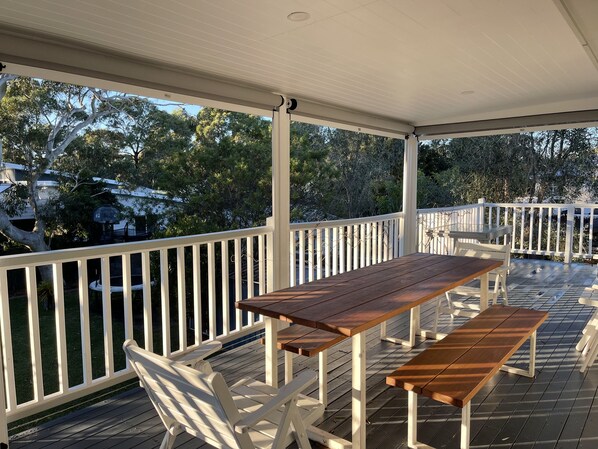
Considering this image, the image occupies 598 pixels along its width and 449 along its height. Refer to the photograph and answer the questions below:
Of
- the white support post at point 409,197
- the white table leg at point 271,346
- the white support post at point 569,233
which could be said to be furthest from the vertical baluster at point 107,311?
the white support post at point 569,233

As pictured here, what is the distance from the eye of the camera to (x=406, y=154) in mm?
6344

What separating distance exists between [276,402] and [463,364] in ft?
3.85

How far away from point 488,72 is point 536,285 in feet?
12.0

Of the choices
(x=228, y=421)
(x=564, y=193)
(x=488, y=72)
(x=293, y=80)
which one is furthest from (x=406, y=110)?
(x=564, y=193)

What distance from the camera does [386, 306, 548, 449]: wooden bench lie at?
2000mm

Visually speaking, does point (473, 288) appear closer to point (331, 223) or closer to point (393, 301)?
point (331, 223)

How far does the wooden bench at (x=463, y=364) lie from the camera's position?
78.7 inches

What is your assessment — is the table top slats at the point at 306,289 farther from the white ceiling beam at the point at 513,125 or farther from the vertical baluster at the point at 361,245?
the white ceiling beam at the point at 513,125

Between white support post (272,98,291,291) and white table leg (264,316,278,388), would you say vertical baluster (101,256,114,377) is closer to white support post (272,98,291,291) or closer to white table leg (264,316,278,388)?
white table leg (264,316,278,388)

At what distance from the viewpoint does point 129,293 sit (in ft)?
9.80

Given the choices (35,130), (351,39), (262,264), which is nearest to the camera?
(351,39)

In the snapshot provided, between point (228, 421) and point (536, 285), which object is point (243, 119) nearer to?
point (536, 285)

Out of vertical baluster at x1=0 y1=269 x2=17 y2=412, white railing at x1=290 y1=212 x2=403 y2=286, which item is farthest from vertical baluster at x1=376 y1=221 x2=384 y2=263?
vertical baluster at x1=0 y1=269 x2=17 y2=412

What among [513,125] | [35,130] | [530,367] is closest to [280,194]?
[530,367]
